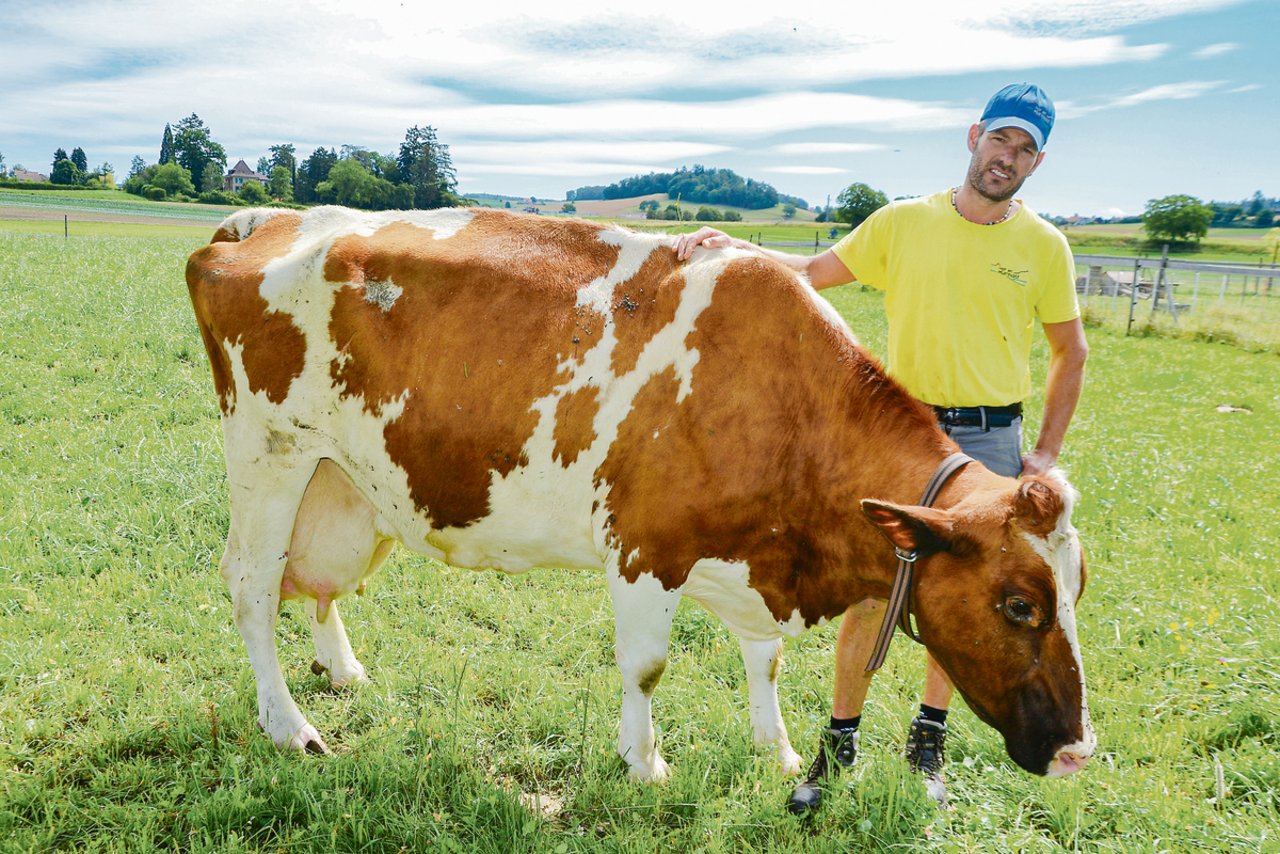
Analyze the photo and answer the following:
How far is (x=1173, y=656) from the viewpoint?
188 inches

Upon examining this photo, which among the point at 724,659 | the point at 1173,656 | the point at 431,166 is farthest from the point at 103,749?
the point at 431,166

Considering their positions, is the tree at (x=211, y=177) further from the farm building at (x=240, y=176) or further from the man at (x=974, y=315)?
the man at (x=974, y=315)

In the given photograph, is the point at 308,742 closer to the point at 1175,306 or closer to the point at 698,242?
the point at 698,242

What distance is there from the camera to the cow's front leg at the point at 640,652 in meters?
3.60

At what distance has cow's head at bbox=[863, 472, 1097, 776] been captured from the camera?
2.76m

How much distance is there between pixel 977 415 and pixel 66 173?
159513 millimetres

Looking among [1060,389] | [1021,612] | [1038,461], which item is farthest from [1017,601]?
[1060,389]

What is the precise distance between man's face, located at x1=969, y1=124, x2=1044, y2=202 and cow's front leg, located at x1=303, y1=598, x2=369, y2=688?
13.2ft

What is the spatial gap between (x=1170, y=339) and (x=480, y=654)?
71.3ft

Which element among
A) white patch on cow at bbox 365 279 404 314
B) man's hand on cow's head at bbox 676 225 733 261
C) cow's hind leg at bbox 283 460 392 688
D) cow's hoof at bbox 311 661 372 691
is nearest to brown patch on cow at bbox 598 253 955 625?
man's hand on cow's head at bbox 676 225 733 261

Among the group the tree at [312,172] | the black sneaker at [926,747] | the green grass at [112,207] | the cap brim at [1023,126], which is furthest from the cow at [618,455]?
the tree at [312,172]

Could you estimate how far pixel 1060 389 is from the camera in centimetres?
374

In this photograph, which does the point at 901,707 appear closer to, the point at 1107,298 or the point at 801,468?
the point at 801,468

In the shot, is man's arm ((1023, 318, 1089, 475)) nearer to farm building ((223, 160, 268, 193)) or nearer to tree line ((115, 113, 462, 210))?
tree line ((115, 113, 462, 210))
